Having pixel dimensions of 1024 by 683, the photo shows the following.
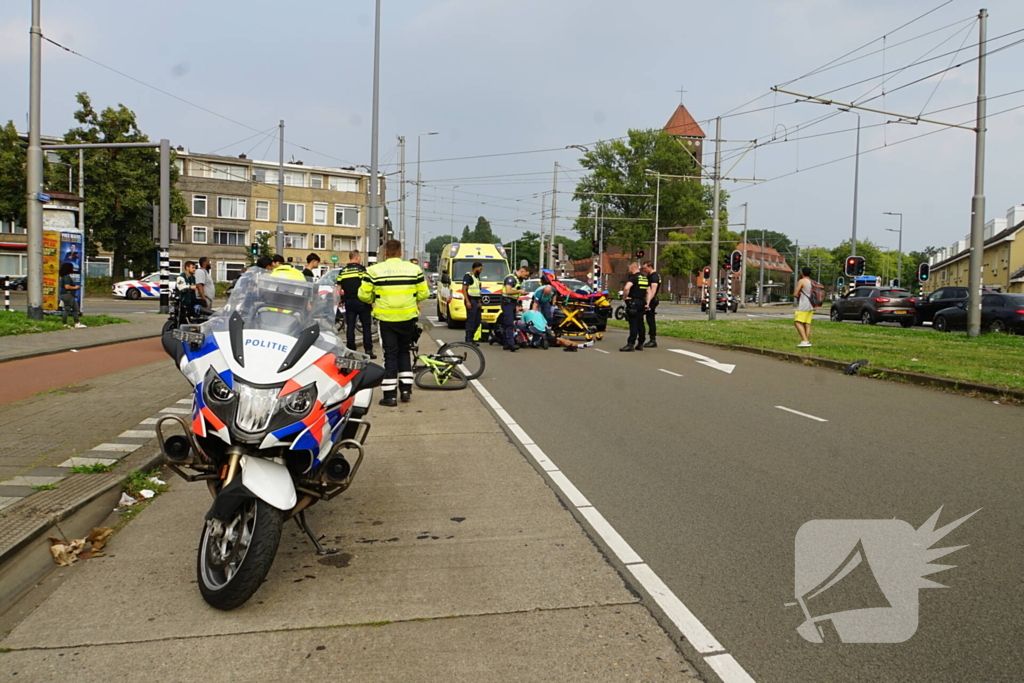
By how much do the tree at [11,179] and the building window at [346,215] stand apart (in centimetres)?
3063

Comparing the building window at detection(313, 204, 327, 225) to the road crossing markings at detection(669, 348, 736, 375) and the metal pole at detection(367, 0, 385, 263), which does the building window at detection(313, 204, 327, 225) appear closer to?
the metal pole at detection(367, 0, 385, 263)

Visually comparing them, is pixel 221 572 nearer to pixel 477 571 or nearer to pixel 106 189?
pixel 477 571

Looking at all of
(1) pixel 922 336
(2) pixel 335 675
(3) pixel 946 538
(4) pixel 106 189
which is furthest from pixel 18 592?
(4) pixel 106 189

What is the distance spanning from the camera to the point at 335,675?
3434mm

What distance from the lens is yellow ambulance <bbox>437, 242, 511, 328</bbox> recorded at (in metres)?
25.4

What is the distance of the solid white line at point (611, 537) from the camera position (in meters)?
4.78

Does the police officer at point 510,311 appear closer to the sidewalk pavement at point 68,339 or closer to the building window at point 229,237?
the sidewalk pavement at point 68,339

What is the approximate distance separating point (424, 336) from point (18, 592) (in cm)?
1824

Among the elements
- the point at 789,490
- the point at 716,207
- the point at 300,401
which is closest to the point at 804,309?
the point at 789,490

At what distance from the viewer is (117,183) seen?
49969 millimetres

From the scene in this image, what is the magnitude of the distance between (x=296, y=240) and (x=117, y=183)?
989 inches

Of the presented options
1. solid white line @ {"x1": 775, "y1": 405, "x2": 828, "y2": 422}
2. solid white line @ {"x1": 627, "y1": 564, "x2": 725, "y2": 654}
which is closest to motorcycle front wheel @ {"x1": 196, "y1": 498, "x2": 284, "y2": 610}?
solid white line @ {"x1": 627, "y1": 564, "x2": 725, "y2": 654}

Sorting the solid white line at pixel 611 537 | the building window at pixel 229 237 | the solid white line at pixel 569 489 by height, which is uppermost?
the building window at pixel 229 237

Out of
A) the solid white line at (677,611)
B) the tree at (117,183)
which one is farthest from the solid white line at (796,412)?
the tree at (117,183)
